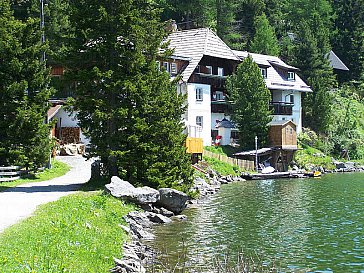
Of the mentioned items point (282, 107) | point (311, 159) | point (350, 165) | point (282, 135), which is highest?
point (282, 107)

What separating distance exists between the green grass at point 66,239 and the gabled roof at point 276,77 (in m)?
51.9

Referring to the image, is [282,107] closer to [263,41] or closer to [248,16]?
[263,41]

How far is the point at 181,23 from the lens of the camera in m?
86.8

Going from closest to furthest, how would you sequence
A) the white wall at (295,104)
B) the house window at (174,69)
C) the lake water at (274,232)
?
the lake water at (274,232) < the house window at (174,69) < the white wall at (295,104)

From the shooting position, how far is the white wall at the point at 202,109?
195 feet

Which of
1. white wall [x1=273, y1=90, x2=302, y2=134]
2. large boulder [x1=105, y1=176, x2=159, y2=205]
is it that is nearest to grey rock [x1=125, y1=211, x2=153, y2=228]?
large boulder [x1=105, y1=176, x2=159, y2=205]

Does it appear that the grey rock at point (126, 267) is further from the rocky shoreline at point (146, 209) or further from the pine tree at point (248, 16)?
the pine tree at point (248, 16)

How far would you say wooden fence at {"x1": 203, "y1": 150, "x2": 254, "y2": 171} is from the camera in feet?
179

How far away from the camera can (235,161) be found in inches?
2206

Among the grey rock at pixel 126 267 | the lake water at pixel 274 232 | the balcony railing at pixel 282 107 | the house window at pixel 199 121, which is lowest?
the lake water at pixel 274 232

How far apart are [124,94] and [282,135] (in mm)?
33484

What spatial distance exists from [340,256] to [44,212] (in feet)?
34.3

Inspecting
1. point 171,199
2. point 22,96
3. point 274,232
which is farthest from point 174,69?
point 274,232

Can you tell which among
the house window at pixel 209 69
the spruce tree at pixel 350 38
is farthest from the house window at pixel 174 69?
the spruce tree at pixel 350 38
